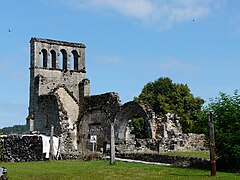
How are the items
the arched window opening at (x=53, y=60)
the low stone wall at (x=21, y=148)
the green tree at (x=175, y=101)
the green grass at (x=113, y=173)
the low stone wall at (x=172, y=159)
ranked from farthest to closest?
1. the green tree at (x=175, y=101)
2. the arched window opening at (x=53, y=60)
3. the low stone wall at (x=21, y=148)
4. the low stone wall at (x=172, y=159)
5. the green grass at (x=113, y=173)

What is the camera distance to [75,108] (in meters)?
48.6

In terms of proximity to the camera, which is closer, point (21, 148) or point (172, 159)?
point (172, 159)

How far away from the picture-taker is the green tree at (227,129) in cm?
2344

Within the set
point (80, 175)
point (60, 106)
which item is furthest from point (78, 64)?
point (80, 175)

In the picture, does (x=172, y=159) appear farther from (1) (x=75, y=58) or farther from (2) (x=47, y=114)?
(1) (x=75, y=58)

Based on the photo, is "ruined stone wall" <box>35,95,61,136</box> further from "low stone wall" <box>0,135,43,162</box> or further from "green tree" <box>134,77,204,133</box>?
"green tree" <box>134,77,204,133</box>

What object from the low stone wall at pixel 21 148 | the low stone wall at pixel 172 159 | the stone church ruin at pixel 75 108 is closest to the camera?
the low stone wall at pixel 172 159

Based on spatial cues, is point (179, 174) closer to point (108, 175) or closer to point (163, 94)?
point (108, 175)

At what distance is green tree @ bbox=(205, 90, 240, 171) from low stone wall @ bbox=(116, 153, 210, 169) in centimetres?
87

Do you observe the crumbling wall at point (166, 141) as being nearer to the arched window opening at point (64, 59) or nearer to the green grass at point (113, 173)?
the green grass at point (113, 173)

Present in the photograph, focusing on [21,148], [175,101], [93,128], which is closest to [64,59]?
[93,128]

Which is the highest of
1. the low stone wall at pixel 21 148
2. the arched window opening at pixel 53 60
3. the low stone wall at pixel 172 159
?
the arched window opening at pixel 53 60

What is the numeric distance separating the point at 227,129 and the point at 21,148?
1343 centimetres

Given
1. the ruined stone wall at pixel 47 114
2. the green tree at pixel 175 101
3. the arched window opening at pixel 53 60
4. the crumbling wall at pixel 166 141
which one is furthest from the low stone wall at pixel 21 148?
the green tree at pixel 175 101
